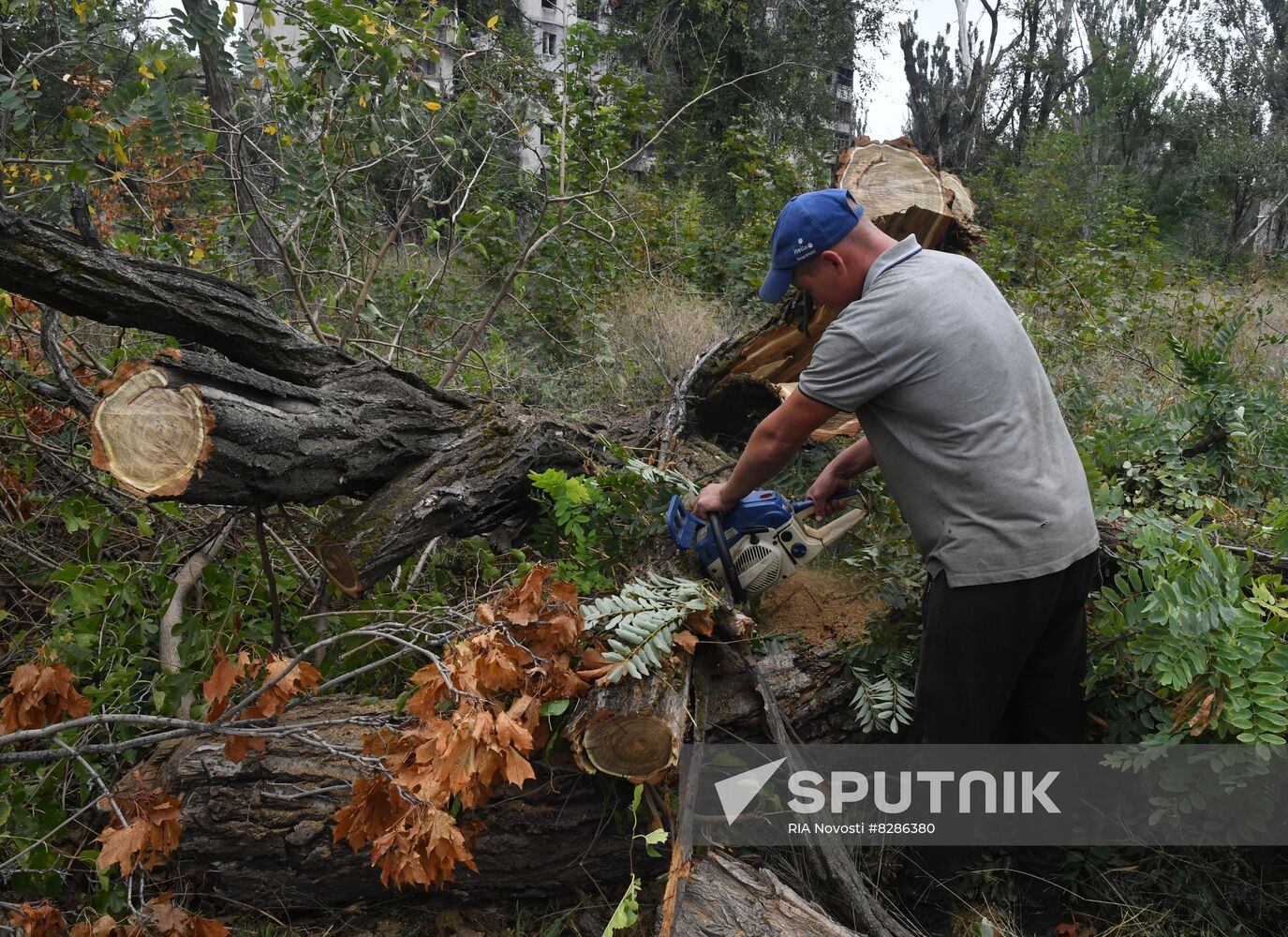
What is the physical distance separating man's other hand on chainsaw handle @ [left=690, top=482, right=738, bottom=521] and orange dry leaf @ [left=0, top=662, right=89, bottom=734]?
6.25 ft

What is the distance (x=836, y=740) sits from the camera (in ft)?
9.91

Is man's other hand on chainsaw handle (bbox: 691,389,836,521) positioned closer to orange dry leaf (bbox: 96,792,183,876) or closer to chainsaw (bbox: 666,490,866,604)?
chainsaw (bbox: 666,490,866,604)

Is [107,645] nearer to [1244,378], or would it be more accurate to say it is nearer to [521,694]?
[521,694]

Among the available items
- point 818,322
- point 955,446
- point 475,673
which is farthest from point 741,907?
point 818,322

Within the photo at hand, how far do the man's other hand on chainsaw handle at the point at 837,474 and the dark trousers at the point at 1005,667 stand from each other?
0.49 metres

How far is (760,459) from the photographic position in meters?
2.54

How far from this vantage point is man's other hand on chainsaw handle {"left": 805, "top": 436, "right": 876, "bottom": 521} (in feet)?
9.50

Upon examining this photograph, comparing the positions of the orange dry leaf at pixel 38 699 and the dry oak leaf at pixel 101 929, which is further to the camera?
the orange dry leaf at pixel 38 699

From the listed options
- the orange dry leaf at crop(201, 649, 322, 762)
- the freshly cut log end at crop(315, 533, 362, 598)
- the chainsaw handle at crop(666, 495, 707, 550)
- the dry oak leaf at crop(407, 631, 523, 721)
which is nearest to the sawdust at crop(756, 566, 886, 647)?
the chainsaw handle at crop(666, 495, 707, 550)

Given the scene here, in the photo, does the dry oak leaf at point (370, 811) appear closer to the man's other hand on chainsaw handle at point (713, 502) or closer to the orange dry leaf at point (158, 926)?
the orange dry leaf at point (158, 926)

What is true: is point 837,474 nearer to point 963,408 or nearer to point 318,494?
point 963,408

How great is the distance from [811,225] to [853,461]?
2.68 feet

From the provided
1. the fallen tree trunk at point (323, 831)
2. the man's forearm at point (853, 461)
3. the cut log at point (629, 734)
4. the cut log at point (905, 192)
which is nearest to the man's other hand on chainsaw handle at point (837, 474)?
the man's forearm at point (853, 461)

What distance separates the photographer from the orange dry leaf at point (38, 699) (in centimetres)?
244
